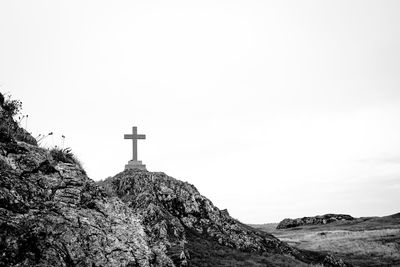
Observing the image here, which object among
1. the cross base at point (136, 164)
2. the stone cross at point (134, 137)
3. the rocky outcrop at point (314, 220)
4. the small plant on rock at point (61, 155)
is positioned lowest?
the rocky outcrop at point (314, 220)

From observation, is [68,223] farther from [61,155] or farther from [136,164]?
[136,164]

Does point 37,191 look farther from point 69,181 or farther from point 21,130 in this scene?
point 21,130

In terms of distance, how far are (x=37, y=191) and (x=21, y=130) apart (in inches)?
231

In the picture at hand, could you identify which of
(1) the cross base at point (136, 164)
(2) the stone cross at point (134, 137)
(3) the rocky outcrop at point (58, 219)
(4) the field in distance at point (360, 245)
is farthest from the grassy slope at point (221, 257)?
(4) the field in distance at point (360, 245)

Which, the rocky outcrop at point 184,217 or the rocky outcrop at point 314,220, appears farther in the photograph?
the rocky outcrop at point 314,220

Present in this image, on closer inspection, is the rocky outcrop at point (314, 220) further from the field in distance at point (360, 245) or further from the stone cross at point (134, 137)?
the stone cross at point (134, 137)

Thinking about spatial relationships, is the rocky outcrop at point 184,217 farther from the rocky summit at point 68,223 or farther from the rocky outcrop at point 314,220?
the rocky outcrop at point 314,220

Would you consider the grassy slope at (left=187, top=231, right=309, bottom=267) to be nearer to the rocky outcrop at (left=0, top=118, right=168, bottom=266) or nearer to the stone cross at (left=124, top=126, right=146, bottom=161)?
the rocky outcrop at (left=0, top=118, right=168, bottom=266)

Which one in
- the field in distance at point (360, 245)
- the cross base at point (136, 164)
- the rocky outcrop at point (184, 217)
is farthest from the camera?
the field in distance at point (360, 245)

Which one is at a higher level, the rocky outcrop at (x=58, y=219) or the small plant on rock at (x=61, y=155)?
the small plant on rock at (x=61, y=155)

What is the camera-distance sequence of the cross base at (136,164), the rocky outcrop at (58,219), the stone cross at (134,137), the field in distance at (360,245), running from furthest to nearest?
the field in distance at (360,245), the stone cross at (134,137), the cross base at (136,164), the rocky outcrop at (58,219)

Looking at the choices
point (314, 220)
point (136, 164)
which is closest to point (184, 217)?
point (136, 164)

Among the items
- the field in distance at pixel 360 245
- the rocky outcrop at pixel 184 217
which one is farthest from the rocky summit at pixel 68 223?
the field in distance at pixel 360 245

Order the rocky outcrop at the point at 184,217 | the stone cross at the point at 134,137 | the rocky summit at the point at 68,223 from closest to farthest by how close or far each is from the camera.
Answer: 1. the rocky summit at the point at 68,223
2. the rocky outcrop at the point at 184,217
3. the stone cross at the point at 134,137
